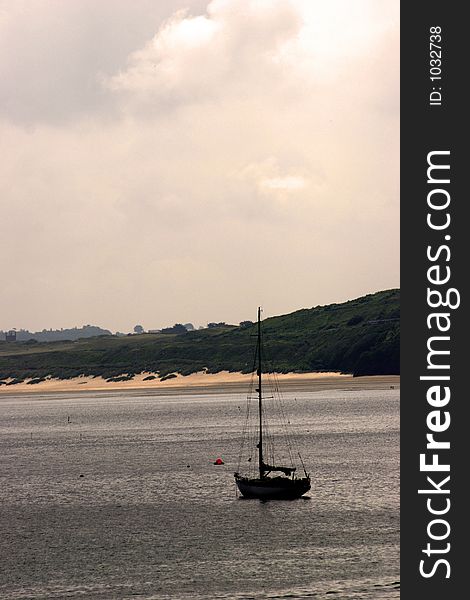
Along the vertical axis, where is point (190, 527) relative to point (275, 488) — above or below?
below

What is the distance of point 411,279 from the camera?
4834 cm

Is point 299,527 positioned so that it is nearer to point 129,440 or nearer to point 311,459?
point 311,459

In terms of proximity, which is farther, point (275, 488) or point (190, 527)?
point (275, 488)

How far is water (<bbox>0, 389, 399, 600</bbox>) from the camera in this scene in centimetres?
6197

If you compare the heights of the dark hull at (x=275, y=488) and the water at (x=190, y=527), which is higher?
the dark hull at (x=275, y=488)

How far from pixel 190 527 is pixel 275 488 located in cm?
1355

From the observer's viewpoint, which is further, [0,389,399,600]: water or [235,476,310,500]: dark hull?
[235,476,310,500]: dark hull

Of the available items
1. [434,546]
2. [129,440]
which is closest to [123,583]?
[434,546]

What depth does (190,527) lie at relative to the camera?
7912 centimetres

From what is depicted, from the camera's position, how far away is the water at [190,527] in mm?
61969

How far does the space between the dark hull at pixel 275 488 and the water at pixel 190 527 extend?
92 centimetres

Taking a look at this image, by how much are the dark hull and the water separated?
919mm

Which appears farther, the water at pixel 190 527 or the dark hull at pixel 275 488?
the dark hull at pixel 275 488

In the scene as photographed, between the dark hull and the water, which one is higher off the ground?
the dark hull
